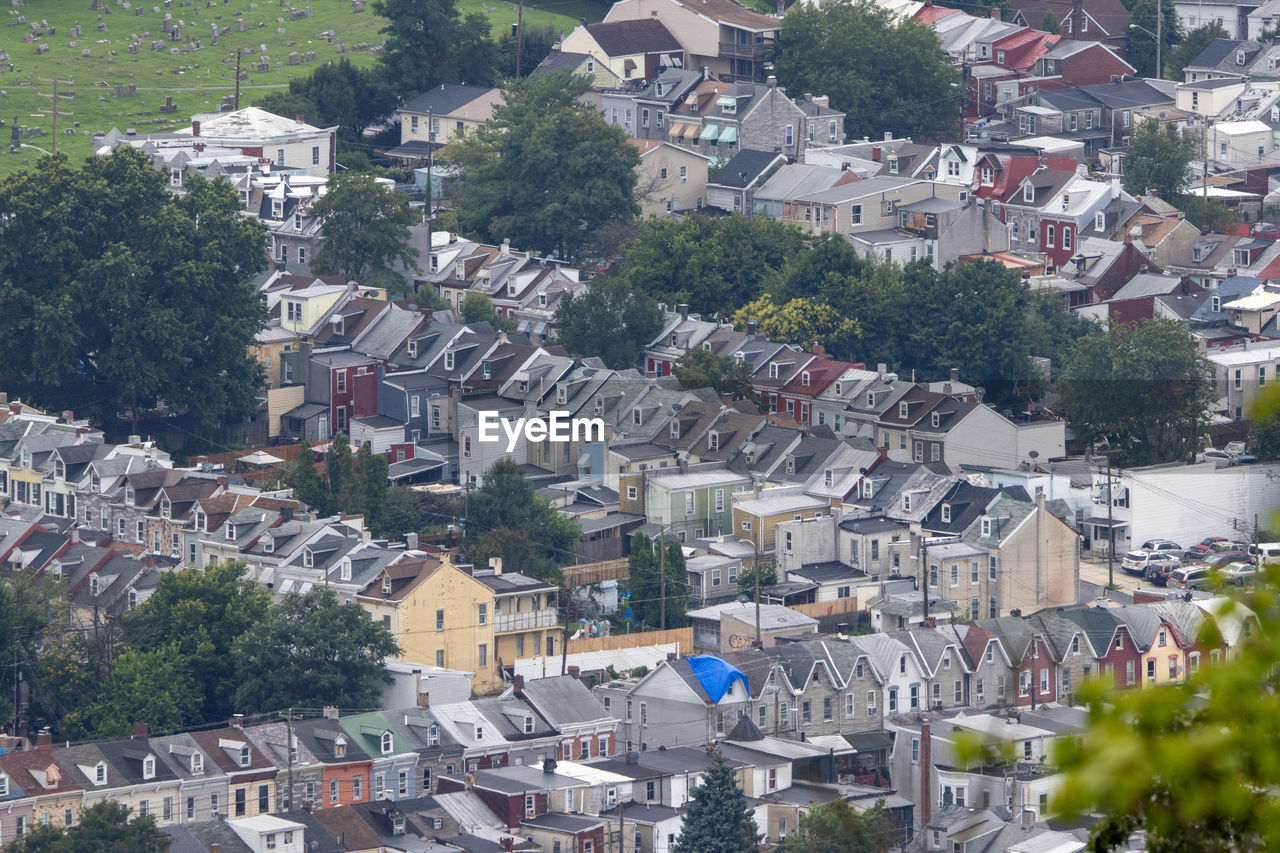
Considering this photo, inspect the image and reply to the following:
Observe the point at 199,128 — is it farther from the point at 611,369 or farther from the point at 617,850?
the point at 617,850

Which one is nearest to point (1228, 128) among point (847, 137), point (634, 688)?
point (847, 137)

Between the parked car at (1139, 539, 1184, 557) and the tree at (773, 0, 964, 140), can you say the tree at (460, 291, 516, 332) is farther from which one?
the tree at (773, 0, 964, 140)

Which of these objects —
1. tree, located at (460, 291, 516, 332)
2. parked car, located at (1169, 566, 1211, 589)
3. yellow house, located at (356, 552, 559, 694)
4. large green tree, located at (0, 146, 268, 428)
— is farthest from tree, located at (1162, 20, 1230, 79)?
yellow house, located at (356, 552, 559, 694)

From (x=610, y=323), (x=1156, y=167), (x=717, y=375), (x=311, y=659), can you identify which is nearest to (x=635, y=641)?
(x=311, y=659)

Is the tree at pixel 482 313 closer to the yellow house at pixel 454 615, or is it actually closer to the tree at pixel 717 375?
the tree at pixel 717 375

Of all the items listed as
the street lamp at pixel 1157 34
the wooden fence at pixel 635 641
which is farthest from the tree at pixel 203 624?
the street lamp at pixel 1157 34

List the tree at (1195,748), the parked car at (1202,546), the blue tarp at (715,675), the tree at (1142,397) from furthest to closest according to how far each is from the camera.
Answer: the tree at (1142,397)
the parked car at (1202,546)
the blue tarp at (715,675)
the tree at (1195,748)
